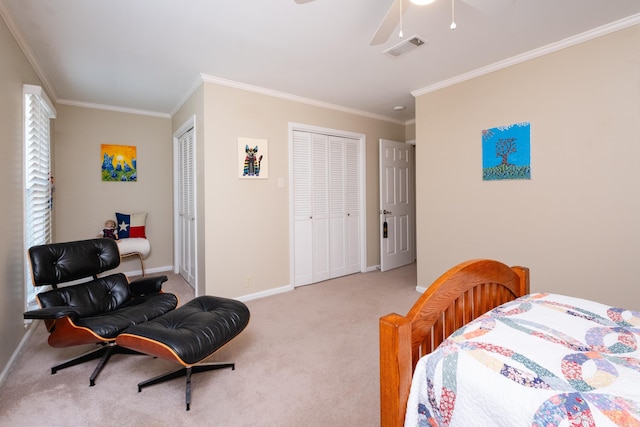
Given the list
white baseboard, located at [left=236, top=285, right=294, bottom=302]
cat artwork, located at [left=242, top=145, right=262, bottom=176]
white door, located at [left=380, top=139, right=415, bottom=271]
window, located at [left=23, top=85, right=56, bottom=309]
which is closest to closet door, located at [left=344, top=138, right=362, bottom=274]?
white door, located at [left=380, top=139, right=415, bottom=271]

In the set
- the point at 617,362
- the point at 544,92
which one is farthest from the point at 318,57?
the point at 617,362

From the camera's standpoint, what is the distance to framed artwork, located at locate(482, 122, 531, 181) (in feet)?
8.93

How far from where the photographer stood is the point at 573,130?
96.9 inches

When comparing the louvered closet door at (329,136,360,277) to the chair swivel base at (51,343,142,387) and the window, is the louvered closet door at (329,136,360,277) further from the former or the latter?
the window

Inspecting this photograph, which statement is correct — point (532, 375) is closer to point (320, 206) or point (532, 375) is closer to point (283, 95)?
point (320, 206)

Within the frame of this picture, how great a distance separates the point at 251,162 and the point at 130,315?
1.91 m

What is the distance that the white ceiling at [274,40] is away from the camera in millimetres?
2020

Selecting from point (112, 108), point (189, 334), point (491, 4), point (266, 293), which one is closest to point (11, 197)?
point (189, 334)

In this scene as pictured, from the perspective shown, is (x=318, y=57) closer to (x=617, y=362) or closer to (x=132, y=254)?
(x=617, y=362)

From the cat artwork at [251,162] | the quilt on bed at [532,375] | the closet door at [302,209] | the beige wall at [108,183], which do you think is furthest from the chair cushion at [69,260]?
the quilt on bed at [532,375]

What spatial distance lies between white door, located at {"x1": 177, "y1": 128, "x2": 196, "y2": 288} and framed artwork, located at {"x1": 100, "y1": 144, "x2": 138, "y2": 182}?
0.65 metres

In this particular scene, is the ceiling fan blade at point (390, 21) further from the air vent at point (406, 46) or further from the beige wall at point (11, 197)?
the beige wall at point (11, 197)

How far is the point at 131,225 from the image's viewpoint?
4.28 meters

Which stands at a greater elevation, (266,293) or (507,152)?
(507,152)
